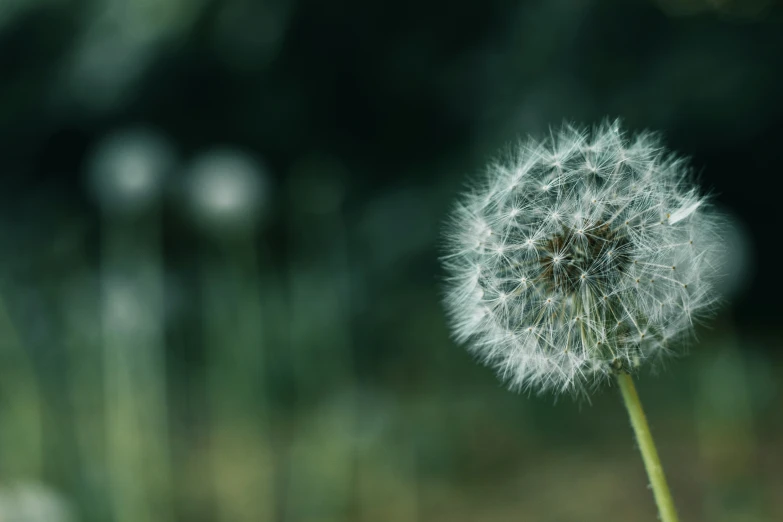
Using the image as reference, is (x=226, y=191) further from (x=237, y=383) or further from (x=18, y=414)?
(x=18, y=414)

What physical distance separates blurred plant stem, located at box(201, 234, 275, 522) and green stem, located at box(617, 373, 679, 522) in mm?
3018

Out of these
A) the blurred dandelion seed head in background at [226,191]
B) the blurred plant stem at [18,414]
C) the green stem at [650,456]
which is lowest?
the green stem at [650,456]

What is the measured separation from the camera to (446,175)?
13.4 feet

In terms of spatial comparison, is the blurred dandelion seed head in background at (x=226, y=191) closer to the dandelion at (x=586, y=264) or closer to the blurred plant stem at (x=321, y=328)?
the blurred plant stem at (x=321, y=328)

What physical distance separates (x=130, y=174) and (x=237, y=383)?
1.41 m

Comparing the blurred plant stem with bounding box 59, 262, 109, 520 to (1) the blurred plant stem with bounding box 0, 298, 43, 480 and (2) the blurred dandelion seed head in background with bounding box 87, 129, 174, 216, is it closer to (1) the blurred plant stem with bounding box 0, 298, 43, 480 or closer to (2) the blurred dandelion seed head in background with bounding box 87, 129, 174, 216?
(1) the blurred plant stem with bounding box 0, 298, 43, 480

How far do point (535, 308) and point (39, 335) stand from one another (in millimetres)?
4700

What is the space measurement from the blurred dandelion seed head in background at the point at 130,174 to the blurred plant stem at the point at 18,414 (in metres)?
0.85

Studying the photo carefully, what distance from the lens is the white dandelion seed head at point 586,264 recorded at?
109 centimetres

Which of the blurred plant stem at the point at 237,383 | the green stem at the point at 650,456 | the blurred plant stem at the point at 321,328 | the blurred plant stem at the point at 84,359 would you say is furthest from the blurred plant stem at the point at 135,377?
the green stem at the point at 650,456

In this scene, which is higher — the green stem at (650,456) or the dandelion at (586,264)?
the dandelion at (586,264)

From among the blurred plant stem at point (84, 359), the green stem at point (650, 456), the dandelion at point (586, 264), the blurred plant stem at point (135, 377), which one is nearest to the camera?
the green stem at point (650, 456)

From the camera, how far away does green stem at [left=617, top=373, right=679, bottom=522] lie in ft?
2.75

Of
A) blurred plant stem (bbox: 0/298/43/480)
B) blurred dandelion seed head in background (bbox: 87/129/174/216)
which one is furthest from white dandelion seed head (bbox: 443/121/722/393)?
blurred plant stem (bbox: 0/298/43/480)
